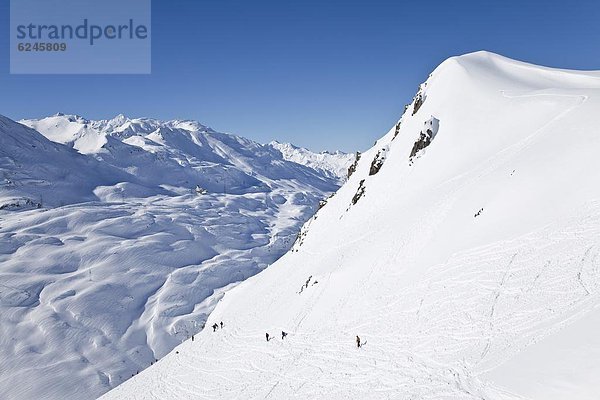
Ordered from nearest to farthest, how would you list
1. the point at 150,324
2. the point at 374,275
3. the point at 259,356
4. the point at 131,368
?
the point at 259,356 → the point at 374,275 → the point at 131,368 → the point at 150,324

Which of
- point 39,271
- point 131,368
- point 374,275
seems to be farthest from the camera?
point 39,271

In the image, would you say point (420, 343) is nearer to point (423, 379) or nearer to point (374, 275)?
point (423, 379)

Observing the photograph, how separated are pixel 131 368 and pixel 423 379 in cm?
10851

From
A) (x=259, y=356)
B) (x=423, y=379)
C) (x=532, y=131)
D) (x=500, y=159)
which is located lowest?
(x=259, y=356)

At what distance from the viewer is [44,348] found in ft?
356

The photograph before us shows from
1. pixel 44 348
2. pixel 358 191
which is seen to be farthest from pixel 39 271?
pixel 358 191

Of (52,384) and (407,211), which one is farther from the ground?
(407,211)

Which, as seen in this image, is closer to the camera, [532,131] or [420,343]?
[420,343]

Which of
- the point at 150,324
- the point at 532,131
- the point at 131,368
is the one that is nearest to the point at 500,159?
the point at 532,131

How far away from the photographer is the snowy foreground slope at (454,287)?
18500 millimetres

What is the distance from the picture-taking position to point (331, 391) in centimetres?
2166

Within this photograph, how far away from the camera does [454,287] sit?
2642cm

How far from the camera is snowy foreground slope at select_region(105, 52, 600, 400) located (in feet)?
60.7

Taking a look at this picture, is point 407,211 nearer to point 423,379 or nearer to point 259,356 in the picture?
point 259,356
